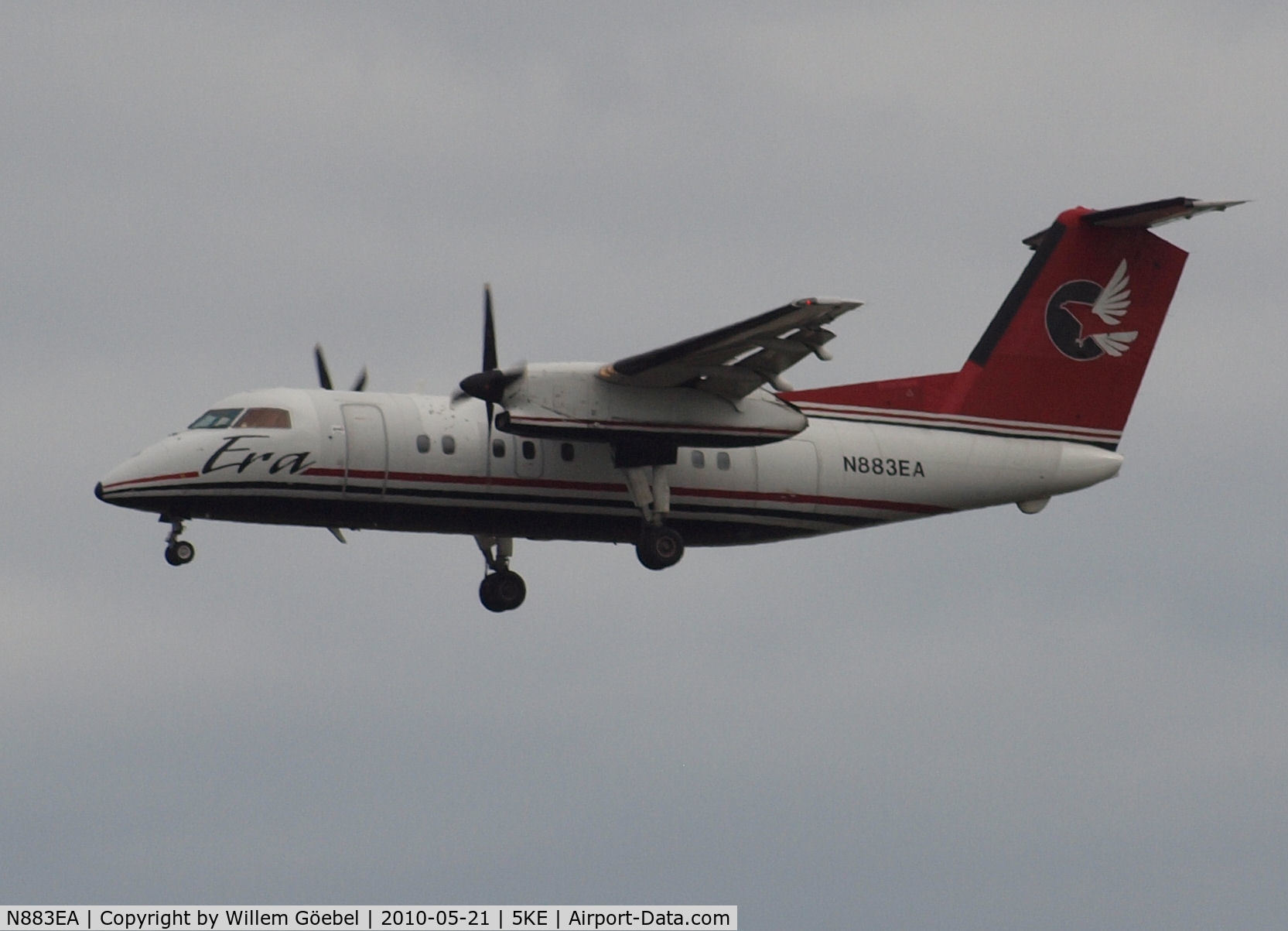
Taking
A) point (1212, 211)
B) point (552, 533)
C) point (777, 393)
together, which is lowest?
point (552, 533)

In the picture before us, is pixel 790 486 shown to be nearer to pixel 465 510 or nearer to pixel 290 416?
pixel 465 510

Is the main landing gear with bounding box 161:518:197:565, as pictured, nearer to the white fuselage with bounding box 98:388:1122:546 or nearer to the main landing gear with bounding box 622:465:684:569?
the white fuselage with bounding box 98:388:1122:546

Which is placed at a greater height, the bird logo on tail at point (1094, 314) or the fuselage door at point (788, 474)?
the bird logo on tail at point (1094, 314)

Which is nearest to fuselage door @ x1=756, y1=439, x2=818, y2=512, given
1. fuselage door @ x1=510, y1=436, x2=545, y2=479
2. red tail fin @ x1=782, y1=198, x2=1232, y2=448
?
red tail fin @ x1=782, y1=198, x2=1232, y2=448

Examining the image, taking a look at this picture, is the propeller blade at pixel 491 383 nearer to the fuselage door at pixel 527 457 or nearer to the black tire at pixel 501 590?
the fuselage door at pixel 527 457

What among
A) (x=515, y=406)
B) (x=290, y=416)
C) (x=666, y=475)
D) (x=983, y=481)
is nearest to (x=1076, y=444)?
(x=983, y=481)

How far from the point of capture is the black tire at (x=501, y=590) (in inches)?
1217

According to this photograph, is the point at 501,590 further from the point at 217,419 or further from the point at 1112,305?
the point at 1112,305

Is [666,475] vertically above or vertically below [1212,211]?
below

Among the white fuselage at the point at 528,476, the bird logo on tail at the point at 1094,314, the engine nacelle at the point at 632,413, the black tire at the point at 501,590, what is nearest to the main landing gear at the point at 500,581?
the black tire at the point at 501,590

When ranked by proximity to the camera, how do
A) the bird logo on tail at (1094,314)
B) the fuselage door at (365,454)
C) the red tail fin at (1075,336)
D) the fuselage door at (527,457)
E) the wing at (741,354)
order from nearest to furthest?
the wing at (741,354) → the fuselage door at (365,454) → the fuselage door at (527,457) → the red tail fin at (1075,336) → the bird logo on tail at (1094,314)

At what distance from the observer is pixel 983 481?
101 feet

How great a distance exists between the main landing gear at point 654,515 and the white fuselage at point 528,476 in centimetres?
23

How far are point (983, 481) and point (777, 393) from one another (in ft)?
10.7
